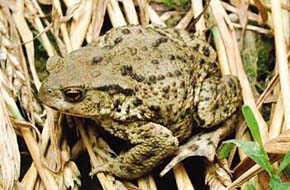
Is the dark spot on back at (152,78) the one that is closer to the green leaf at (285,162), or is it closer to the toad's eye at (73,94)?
the toad's eye at (73,94)

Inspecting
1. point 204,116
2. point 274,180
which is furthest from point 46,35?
point 274,180

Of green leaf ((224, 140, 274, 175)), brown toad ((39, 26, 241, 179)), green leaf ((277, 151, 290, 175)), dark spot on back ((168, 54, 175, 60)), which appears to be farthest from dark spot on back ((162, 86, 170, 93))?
green leaf ((277, 151, 290, 175))

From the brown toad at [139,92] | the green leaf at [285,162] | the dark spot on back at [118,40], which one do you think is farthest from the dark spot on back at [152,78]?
the green leaf at [285,162]

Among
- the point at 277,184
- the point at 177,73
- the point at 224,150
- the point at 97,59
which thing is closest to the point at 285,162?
the point at 277,184

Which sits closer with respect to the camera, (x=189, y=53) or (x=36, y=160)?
(x=36, y=160)

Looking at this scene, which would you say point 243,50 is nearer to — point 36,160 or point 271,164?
point 271,164
